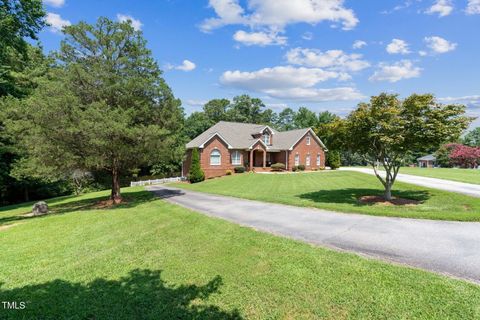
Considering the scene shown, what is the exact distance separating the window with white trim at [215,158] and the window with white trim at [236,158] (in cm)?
210

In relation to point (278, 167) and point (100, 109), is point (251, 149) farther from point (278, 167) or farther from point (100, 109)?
point (100, 109)

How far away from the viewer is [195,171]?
93.5 feet

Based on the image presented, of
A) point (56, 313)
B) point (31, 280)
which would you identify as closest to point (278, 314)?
point (56, 313)

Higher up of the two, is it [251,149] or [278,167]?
[251,149]

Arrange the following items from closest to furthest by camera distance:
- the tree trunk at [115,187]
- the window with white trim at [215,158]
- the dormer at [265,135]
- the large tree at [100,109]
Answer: the large tree at [100,109]
the tree trunk at [115,187]
the window with white trim at [215,158]
the dormer at [265,135]

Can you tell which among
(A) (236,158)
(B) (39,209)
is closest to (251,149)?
(A) (236,158)

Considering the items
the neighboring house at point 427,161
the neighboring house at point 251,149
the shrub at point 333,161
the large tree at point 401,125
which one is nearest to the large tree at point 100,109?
the large tree at point 401,125

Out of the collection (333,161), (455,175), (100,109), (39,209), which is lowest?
(39,209)

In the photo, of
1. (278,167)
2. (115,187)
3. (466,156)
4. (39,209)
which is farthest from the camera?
(466,156)

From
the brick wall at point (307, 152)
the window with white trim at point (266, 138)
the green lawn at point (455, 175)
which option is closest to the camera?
the green lawn at point (455, 175)

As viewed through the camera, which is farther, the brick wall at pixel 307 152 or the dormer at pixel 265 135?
the dormer at pixel 265 135

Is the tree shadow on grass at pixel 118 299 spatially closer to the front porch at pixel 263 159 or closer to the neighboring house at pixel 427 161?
the front porch at pixel 263 159

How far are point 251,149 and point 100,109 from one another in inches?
856

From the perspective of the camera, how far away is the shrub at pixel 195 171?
28.4 meters
